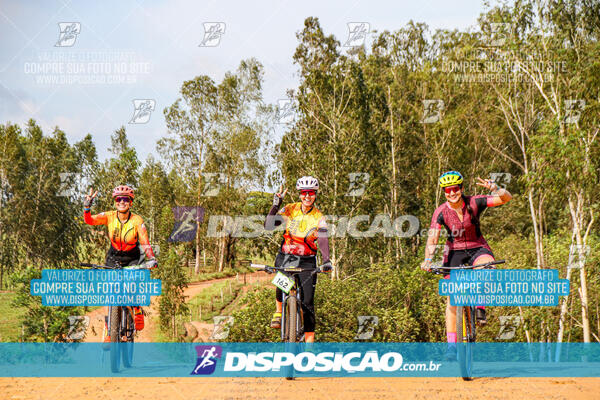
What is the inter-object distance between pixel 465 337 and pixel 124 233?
18.0ft

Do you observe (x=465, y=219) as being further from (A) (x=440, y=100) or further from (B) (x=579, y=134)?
(A) (x=440, y=100)

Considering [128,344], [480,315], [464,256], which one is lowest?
[128,344]

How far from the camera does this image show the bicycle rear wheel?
769 centimetres

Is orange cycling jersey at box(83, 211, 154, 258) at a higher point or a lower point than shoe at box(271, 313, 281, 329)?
higher

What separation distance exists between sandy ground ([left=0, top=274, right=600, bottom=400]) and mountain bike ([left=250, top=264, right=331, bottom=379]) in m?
0.65

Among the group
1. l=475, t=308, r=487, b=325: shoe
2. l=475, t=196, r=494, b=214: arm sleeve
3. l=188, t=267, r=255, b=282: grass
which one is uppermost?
l=475, t=196, r=494, b=214: arm sleeve

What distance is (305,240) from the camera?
8641mm

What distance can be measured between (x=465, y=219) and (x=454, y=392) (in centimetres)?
247

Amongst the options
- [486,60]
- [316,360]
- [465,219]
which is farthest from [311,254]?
[486,60]

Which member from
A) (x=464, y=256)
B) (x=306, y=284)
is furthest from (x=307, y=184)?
(x=464, y=256)

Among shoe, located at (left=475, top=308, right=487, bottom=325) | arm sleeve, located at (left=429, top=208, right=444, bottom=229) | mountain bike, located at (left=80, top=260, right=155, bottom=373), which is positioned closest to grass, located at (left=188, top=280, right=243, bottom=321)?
mountain bike, located at (left=80, top=260, right=155, bottom=373)

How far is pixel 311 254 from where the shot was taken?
8.72m

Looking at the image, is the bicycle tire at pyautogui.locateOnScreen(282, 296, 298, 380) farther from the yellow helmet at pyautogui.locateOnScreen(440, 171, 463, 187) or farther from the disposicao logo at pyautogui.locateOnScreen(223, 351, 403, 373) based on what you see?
the yellow helmet at pyautogui.locateOnScreen(440, 171, 463, 187)

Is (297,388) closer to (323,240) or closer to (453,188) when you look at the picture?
(323,240)
